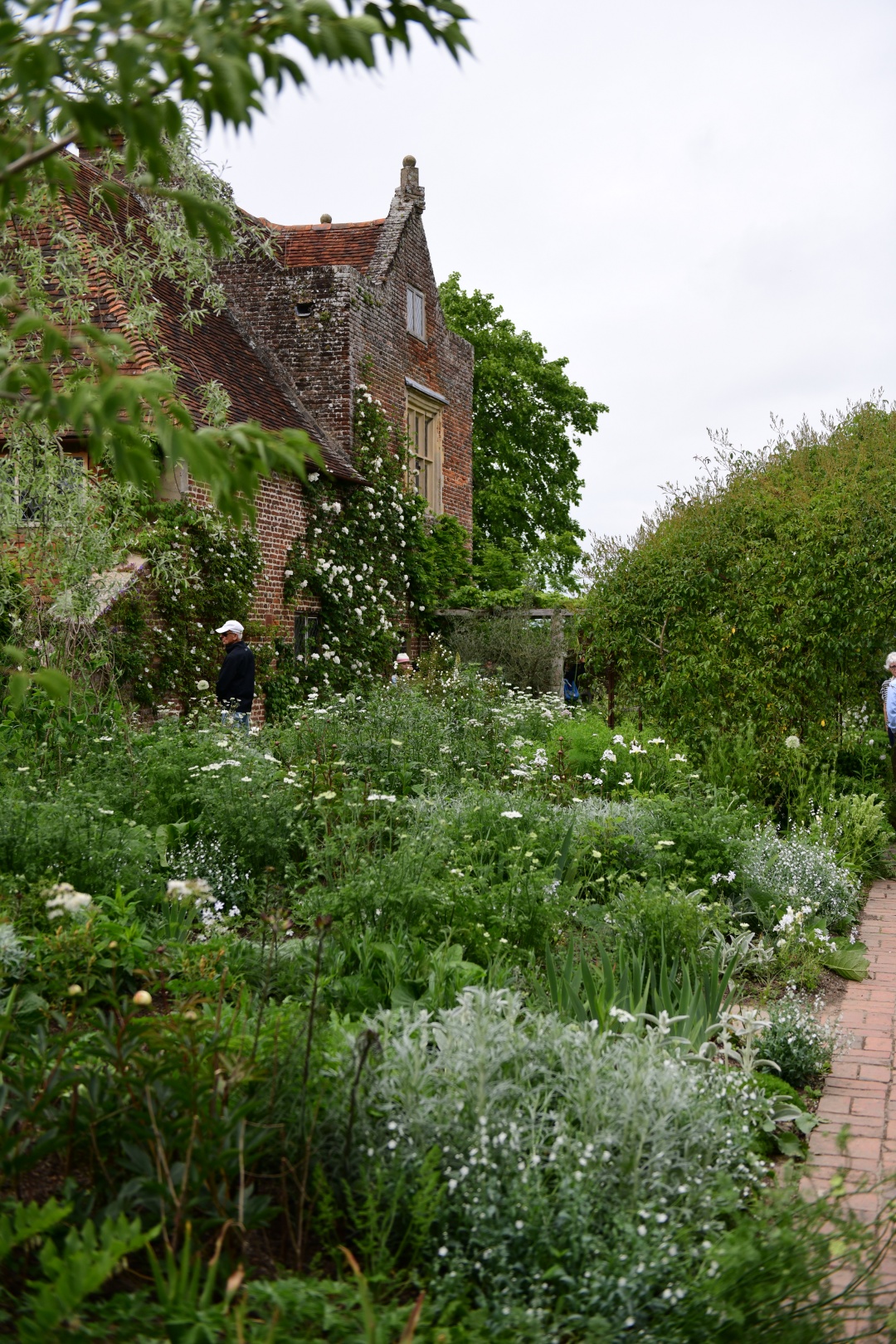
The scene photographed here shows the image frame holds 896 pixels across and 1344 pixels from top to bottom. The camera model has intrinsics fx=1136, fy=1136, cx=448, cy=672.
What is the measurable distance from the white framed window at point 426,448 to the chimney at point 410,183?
3.38m

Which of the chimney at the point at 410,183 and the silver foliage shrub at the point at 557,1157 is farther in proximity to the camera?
the chimney at the point at 410,183

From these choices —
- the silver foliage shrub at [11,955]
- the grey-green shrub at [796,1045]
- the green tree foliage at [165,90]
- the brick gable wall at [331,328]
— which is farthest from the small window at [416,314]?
the green tree foliage at [165,90]

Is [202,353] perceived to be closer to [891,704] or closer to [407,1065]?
[891,704]

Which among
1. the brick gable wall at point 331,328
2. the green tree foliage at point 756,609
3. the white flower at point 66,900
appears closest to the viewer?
the white flower at point 66,900

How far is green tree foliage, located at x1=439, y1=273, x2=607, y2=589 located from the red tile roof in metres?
10.6

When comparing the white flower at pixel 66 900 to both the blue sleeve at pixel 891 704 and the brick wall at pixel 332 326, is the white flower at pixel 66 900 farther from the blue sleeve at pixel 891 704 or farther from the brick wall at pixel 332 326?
the brick wall at pixel 332 326

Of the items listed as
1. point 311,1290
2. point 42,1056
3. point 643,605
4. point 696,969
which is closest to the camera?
point 311,1290

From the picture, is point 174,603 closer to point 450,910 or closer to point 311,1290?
point 450,910

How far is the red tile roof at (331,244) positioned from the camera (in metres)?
19.5

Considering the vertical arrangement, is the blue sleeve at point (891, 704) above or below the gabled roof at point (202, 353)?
below

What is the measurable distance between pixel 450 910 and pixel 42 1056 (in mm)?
2306

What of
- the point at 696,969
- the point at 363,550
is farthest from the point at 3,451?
the point at 696,969

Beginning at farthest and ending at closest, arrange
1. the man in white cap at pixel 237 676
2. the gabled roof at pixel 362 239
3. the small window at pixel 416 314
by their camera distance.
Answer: the small window at pixel 416 314
the gabled roof at pixel 362 239
the man in white cap at pixel 237 676

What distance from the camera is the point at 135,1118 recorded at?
104 inches
